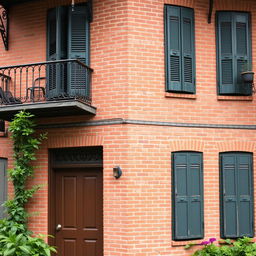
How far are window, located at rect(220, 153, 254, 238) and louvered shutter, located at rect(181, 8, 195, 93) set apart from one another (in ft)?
5.28

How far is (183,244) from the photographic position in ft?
28.4

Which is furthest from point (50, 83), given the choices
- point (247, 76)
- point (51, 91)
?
point (247, 76)

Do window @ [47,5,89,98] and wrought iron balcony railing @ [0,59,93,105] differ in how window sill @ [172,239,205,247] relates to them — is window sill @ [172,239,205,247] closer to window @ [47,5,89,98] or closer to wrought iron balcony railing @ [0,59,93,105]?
wrought iron balcony railing @ [0,59,93,105]

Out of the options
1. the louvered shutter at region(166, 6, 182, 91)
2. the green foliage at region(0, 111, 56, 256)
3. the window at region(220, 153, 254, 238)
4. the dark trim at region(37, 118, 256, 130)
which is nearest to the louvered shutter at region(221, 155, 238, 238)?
the window at region(220, 153, 254, 238)

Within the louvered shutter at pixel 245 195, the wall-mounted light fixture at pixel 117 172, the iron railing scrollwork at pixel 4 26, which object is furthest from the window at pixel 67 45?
the louvered shutter at pixel 245 195

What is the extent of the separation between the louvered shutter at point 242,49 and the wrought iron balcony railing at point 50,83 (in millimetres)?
3000

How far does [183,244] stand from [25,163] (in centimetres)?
337

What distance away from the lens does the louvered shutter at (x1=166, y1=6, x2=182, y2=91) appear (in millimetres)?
8945

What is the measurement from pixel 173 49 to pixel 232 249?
3.94 metres

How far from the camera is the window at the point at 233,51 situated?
9.35 m

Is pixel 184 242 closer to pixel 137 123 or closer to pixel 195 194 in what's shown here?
pixel 195 194

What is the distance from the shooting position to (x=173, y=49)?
905cm

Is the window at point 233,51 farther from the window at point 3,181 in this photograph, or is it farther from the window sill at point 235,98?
the window at point 3,181

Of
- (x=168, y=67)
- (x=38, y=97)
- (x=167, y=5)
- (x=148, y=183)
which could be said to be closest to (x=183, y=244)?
(x=148, y=183)
